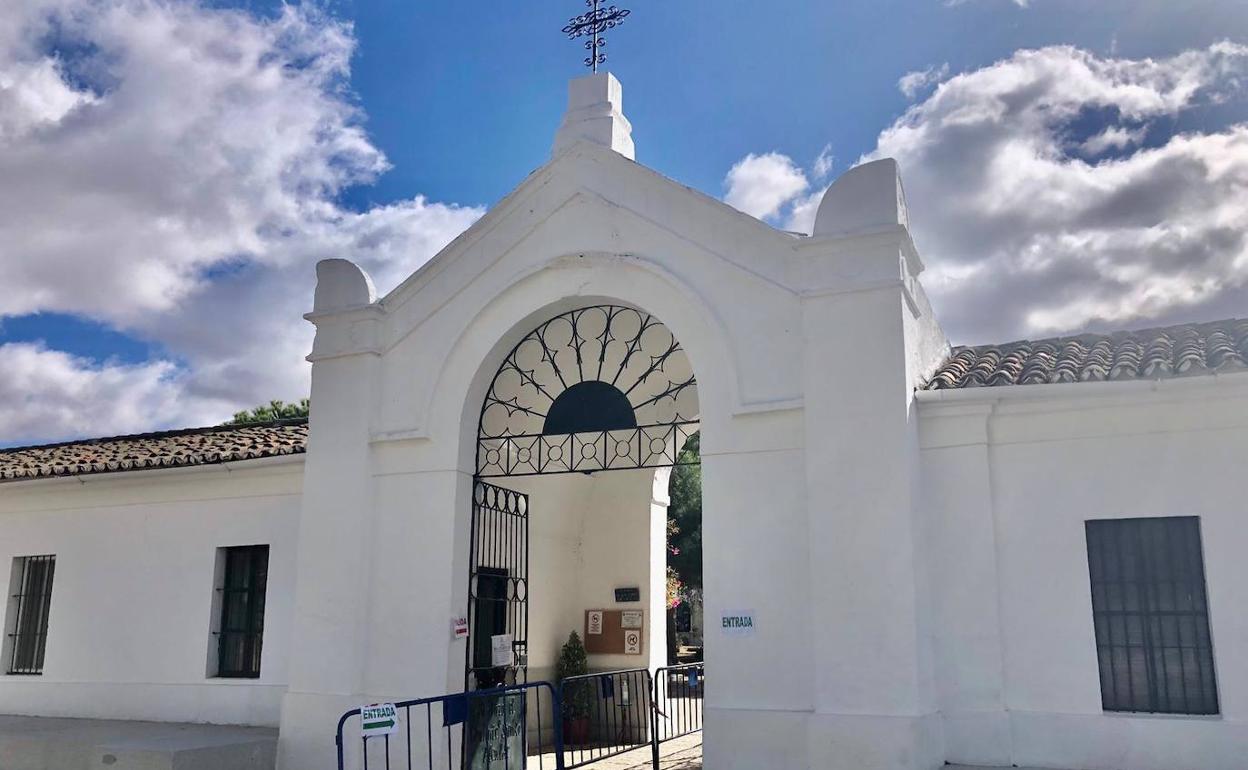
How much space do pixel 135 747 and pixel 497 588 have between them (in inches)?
146

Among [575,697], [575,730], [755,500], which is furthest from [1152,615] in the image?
[575,730]

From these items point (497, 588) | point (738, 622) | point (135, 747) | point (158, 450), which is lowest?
point (135, 747)

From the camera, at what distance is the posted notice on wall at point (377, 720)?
25.6 ft

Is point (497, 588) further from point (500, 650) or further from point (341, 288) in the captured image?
point (341, 288)

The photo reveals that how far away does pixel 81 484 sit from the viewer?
13227 millimetres

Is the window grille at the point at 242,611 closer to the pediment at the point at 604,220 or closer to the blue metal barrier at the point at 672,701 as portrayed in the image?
the pediment at the point at 604,220

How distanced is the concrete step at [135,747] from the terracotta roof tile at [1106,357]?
7320 millimetres

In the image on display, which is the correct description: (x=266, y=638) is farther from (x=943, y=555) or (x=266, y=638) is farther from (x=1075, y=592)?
(x=1075, y=592)

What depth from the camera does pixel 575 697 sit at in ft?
42.8

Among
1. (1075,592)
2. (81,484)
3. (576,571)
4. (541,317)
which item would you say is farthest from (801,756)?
(81,484)

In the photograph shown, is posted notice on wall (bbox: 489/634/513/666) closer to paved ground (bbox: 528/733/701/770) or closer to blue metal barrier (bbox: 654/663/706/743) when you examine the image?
paved ground (bbox: 528/733/701/770)

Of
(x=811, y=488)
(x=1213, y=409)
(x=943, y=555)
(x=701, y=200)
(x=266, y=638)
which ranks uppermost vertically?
(x=701, y=200)

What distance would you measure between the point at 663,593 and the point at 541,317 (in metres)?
4.72

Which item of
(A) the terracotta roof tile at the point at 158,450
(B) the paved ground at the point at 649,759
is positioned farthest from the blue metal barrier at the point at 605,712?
(A) the terracotta roof tile at the point at 158,450
